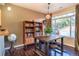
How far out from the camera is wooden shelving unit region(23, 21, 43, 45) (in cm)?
189

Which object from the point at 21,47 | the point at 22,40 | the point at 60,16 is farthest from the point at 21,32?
the point at 60,16

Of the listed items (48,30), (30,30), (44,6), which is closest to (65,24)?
(48,30)

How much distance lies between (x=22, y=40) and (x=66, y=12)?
1.01 metres

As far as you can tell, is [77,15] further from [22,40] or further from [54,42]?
[22,40]

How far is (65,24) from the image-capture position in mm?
1840

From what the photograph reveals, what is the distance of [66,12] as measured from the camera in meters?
1.80

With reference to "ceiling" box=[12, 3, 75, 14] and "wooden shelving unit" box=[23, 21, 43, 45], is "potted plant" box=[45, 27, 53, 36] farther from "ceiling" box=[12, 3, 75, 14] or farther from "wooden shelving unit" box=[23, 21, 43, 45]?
"ceiling" box=[12, 3, 75, 14]

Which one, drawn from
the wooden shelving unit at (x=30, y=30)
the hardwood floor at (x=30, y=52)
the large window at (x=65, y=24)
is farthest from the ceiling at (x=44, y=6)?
the hardwood floor at (x=30, y=52)

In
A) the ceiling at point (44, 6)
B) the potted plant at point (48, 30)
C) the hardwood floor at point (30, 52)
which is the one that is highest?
the ceiling at point (44, 6)

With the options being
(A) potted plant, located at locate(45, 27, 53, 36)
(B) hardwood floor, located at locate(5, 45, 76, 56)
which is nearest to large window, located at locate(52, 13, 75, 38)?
(A) potted plant, located at locate(45, 27, 53, 36)

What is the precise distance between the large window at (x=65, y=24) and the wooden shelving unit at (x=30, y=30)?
0.30 m

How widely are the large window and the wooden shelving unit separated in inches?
11.7

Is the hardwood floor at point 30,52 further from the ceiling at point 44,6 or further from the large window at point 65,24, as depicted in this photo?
the ceiling at point 44,6

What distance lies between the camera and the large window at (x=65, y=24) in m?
1.79
